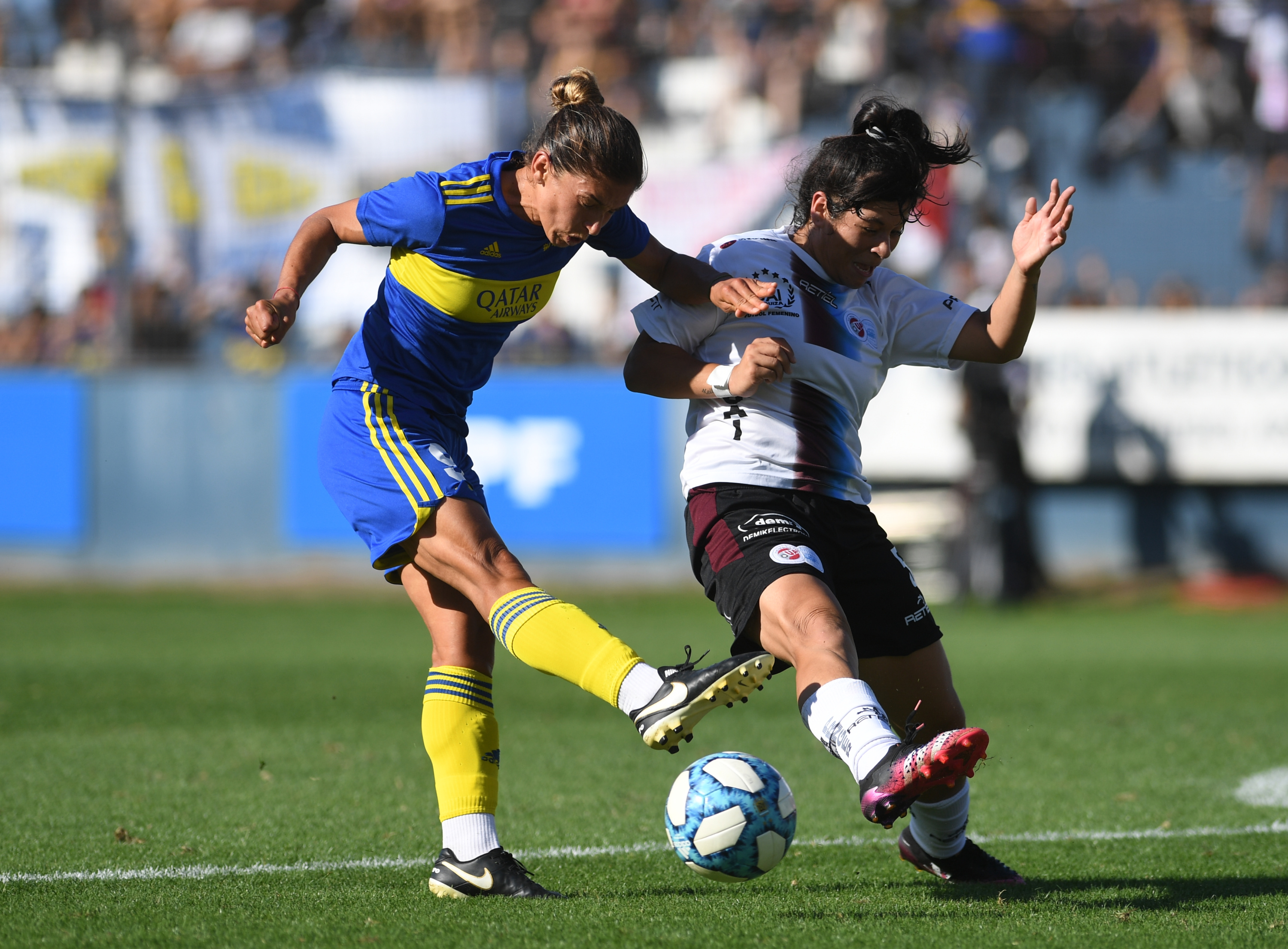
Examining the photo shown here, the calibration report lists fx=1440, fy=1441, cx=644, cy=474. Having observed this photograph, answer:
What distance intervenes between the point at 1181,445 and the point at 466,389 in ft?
36.5

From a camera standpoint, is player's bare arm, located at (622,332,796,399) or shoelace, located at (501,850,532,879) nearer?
player's bare arm, located at (622,332,796,399)

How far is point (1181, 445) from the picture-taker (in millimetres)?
13883

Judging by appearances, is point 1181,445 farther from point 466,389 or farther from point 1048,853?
point 466,389

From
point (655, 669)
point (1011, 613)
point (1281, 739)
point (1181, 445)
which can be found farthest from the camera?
point (1181, 445)

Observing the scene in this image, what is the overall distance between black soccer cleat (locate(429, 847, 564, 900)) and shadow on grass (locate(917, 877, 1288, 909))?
1156 mm

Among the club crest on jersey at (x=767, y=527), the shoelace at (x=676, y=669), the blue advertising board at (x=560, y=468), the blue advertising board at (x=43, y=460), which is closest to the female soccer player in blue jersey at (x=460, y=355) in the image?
the shoelace at (x=676, y=669)

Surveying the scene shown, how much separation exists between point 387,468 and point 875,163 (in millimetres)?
1593

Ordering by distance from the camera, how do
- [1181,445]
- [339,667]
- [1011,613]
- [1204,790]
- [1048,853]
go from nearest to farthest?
[1048,853]
[1204,790]
[339,667]
[1011,613]
[1181,445]

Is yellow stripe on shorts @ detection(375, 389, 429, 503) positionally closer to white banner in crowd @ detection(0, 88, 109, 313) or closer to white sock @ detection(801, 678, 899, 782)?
white sock @ detection(801, 678, 899, 782)

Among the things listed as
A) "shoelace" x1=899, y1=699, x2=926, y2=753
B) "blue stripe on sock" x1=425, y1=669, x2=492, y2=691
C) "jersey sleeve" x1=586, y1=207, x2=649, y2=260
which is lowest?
"blue stripe on sock" x1=425, y1=669, x2=492, y2=691

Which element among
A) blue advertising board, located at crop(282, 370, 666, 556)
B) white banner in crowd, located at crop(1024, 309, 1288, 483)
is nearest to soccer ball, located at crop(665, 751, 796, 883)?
blue advertising board, located at crop(282, 370, 666, 556)

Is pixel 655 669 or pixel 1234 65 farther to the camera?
pixel 1234 65

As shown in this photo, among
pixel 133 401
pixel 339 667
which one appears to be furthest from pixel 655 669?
pixel 133 401

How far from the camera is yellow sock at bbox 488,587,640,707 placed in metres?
3.50
